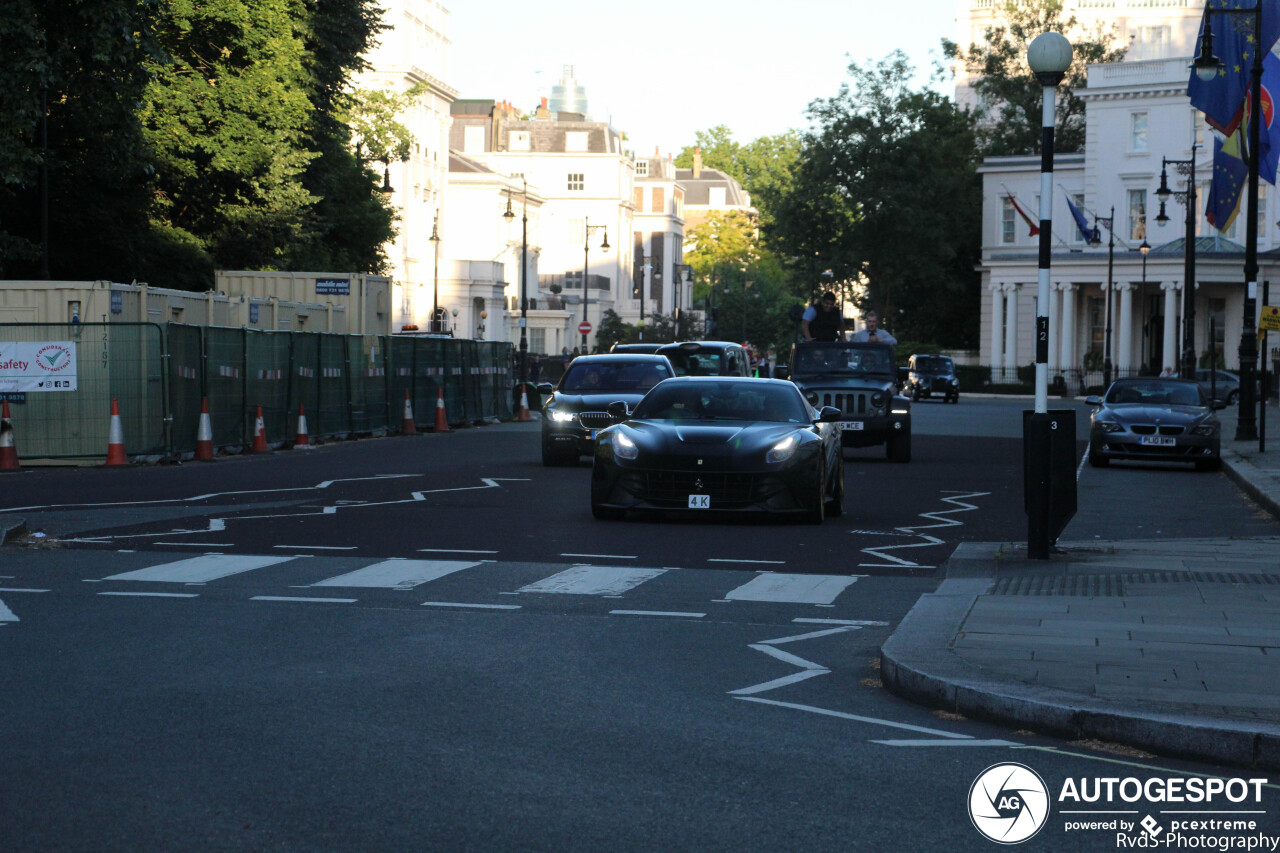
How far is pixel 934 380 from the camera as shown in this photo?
6650cm

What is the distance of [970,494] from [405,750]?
14.7m

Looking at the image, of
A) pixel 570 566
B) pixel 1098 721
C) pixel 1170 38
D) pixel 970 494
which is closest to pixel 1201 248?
pixel 1170 38

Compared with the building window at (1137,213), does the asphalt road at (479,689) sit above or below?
below

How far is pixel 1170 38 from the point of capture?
116312 millimetres

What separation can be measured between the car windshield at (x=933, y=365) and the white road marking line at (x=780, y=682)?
195 feet

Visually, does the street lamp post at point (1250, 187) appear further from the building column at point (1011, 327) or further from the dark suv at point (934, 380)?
the building column at point (1011, 327)

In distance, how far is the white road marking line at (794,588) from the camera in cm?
1096

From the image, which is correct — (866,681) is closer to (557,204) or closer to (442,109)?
(442,109)

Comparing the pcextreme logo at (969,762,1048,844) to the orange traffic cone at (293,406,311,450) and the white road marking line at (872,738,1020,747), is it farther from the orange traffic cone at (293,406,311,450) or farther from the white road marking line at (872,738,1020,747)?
the orange traffic cone at (293,406,311,450)

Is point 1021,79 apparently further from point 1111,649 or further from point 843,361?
point 1111,649

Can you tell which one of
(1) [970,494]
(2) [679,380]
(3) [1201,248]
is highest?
(3) [1201,248]

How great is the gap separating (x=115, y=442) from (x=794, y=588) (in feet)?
45.9

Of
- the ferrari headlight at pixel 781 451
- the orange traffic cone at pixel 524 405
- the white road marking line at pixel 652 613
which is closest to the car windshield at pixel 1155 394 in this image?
the ferrari headlight at pixel 781 451

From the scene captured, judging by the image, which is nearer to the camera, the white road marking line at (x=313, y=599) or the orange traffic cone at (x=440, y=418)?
the white road marking line at (x=313, y=599)
